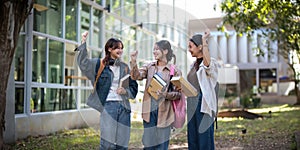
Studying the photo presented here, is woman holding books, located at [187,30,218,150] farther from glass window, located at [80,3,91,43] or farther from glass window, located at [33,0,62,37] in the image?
glass window, located at [80,3,91,43]

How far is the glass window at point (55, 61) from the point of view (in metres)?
7.91

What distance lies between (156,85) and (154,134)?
0.49 m

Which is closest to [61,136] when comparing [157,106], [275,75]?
[157,106]

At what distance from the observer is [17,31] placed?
499cm

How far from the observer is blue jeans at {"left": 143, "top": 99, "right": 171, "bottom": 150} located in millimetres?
3375

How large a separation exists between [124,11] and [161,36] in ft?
13.3

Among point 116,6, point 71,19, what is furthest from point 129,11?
point 71,19

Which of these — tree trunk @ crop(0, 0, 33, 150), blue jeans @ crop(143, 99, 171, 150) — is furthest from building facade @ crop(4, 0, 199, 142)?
blue jeans @ crop(143, 99, 171, 150)

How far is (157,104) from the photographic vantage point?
3.42 m

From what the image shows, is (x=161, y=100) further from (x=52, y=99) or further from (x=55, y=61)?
(x=55, y=61)

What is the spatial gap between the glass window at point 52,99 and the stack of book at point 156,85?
4.57 meters

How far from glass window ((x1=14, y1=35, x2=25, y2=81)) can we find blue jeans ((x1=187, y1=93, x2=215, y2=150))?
4.35 metres

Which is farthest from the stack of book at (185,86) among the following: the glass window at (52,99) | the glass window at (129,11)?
the glass window at (129,11)

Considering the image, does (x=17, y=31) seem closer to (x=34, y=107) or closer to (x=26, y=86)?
(x=26, y=86)
